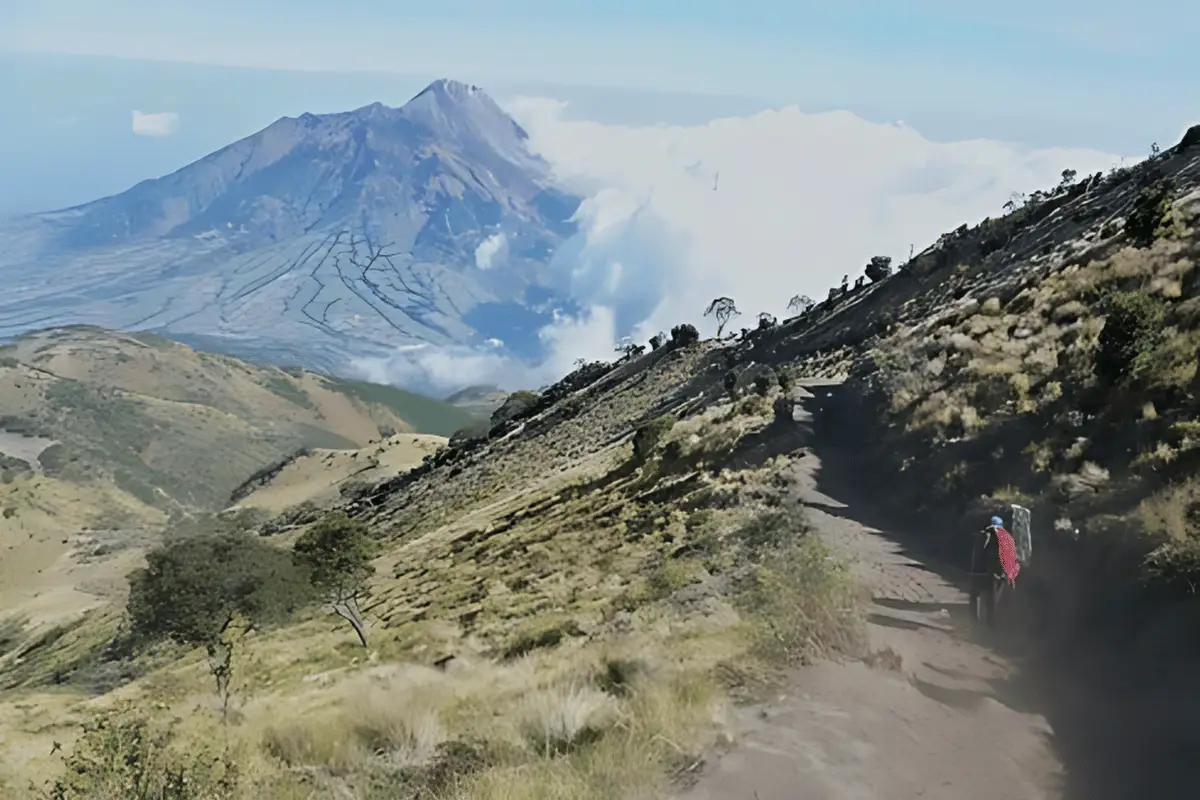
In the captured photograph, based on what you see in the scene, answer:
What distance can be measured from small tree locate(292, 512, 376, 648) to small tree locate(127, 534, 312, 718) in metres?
6.83

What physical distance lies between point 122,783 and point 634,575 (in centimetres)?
1486

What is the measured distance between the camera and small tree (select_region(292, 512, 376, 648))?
31.8m

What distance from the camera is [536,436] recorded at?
80812 mm

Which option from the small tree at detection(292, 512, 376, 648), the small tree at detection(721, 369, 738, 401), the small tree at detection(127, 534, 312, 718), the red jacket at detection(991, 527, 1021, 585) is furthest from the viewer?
the small tree at detection(721, 369, 738, 401)

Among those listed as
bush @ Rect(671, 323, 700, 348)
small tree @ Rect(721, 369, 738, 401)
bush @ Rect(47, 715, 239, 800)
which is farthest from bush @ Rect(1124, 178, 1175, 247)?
bush @ Rect(671, 323, 700, 348)

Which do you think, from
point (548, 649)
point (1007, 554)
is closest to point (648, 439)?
point (548, 649)

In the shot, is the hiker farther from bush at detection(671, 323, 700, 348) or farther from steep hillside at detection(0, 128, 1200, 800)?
bush at detection(671, 323, 700, 348)

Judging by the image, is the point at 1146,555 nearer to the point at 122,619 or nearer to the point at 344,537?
the point at 344,537

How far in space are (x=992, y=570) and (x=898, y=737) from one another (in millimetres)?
5233

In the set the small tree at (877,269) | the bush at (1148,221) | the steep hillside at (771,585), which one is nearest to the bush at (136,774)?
the steep hillside at (771,585)

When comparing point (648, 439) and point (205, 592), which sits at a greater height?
point (648, 439)

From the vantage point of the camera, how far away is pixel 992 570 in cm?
1262

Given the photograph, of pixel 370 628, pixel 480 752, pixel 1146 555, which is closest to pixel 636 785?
pixel 480 752

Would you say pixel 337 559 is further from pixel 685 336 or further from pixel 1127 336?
pixel 685 336
